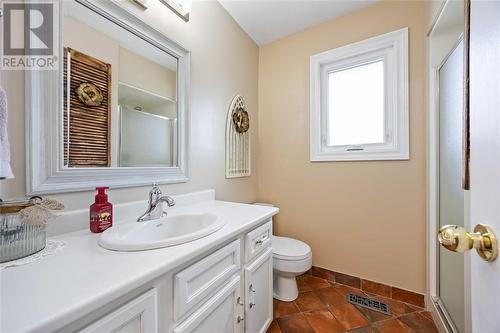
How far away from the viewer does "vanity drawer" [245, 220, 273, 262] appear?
1004mm

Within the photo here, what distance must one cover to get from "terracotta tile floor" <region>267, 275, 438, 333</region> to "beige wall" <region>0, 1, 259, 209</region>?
0.96 m

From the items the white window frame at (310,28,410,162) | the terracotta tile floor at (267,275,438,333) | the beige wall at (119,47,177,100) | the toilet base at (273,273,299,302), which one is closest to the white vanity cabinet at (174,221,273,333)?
the terracotta tile floor at (267,275,438,333)

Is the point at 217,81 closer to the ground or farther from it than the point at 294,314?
farther from it

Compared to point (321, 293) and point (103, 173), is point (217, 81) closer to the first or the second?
point (103, 173)

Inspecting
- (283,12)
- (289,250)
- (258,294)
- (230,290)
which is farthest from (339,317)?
(283,12)

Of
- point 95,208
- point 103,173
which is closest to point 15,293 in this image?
point 95,208

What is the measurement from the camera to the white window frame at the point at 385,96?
61.3 inches

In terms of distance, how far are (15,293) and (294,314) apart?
151 cm

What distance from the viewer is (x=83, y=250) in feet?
2.11

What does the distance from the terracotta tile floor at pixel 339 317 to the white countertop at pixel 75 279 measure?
1.06 meters

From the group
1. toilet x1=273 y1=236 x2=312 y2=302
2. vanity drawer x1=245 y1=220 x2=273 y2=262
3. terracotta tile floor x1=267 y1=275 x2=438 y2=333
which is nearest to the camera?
vanity drawer x1=245 y1=220 x2=273 y2=262

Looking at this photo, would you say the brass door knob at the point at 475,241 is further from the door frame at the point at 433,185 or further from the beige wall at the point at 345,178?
the beige wall at the point at 345,178

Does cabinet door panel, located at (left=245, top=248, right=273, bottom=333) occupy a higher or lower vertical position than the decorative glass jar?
lower

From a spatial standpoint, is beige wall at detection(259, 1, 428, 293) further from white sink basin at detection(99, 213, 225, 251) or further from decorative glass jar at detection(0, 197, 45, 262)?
decorative glass jar at detection(0, 197, 45, 262)
